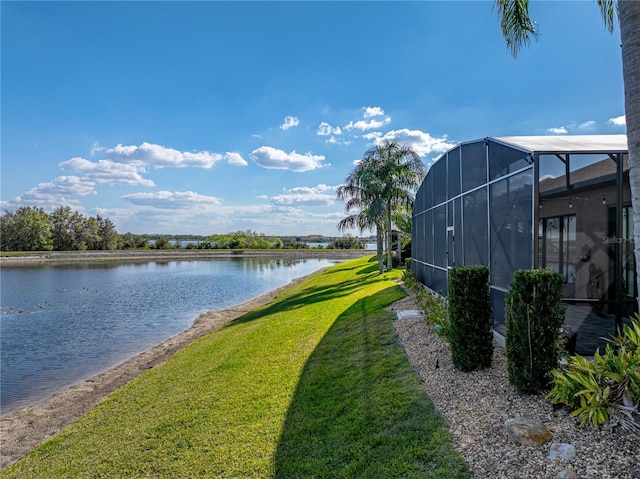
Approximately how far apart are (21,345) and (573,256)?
51.3 feet

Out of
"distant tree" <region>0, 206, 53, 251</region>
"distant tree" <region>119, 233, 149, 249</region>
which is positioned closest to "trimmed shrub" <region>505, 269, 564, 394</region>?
"distant tree" <region>0, 206, 53, 251</region>

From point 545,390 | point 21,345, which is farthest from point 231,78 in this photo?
point 545,390

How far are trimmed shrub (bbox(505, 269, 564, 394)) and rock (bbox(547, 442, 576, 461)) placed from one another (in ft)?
2.94

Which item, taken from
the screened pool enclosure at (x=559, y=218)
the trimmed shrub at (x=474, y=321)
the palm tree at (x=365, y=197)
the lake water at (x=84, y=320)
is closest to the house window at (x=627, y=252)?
the screened pool enclosure at (x=559, y=218)

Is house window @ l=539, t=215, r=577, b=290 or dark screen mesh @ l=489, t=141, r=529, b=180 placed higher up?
dark screen mesh @ l=489, t=141, r=529, b=180

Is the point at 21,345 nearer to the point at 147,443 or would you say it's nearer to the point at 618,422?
the point at 147,443

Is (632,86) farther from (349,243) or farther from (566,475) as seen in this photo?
(349,243)

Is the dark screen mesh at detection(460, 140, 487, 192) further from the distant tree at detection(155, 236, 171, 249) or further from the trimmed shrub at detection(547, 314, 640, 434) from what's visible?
the distant tree at detection(155, 236, 171, 249)

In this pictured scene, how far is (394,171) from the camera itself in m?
18.4

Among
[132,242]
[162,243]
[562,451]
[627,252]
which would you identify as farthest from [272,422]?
[132,242]

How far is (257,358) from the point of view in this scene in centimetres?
698

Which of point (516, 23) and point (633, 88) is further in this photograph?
point (516, 23)

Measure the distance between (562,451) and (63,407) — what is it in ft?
27.1

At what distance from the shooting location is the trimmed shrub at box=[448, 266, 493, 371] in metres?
4.48
